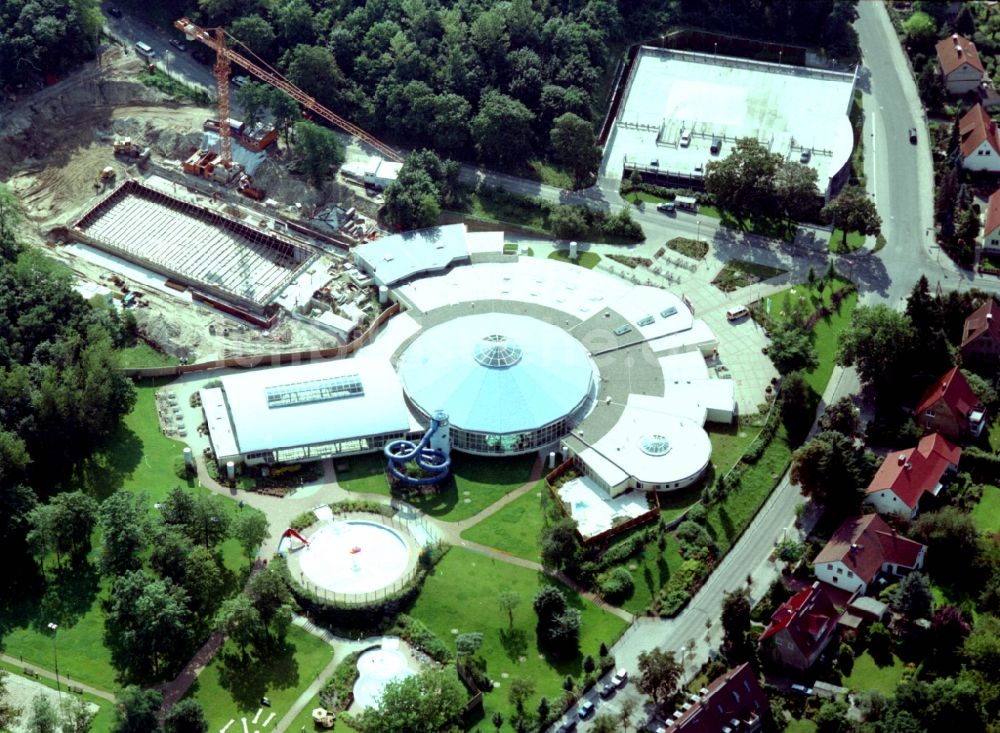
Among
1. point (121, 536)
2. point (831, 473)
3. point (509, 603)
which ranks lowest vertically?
point (121, 536)

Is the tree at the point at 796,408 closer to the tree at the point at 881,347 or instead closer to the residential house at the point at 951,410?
the tree at the point at 881,347

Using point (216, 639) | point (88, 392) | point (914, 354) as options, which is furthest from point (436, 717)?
point (914, 354)

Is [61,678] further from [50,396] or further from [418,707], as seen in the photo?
[418,707]

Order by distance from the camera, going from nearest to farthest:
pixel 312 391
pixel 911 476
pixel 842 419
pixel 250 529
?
pixel 250 529 < pixel 911 476 < pixel 842 419 < pixel 312 391

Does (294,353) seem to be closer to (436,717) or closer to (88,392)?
(88,392)

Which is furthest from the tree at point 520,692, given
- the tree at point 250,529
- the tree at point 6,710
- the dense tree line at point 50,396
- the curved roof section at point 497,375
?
the dense tree line at point 50,396

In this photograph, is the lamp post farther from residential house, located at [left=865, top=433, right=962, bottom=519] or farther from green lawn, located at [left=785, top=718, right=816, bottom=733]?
residential house, located at [left=865, top=433, right=962, bottom=519]

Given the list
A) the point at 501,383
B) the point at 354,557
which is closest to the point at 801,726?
the point at 354,557
